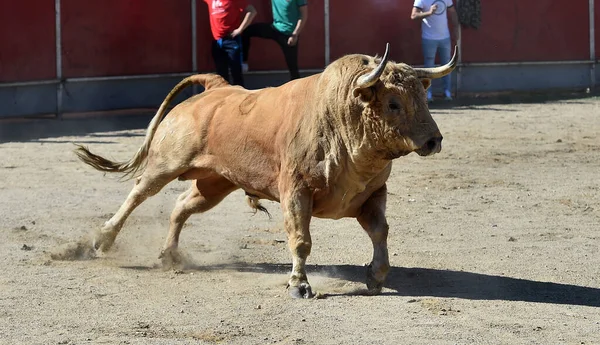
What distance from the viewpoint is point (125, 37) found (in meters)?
16.9

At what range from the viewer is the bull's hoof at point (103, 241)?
8578 millimetres

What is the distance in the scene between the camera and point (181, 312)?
6.79 metres

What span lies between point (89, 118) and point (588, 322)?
10994mm

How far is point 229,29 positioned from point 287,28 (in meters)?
1.06

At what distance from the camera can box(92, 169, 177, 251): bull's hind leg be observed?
859cm

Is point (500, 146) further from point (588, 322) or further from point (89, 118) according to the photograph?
point (588, 322)

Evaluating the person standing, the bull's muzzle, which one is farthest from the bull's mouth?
the person standing

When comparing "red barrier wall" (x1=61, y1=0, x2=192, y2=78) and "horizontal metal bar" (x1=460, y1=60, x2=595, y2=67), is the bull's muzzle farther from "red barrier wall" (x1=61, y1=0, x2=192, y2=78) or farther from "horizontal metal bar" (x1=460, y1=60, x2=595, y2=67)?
"horizontal metal bar" (x1=460, y1=60, x2=595, y2=67)

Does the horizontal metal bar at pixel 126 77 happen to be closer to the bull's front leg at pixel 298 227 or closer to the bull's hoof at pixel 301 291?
the bull's front leg at pixel 298 227

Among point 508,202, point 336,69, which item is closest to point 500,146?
point 508,202

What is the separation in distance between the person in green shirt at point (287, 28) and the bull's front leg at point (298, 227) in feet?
31.7

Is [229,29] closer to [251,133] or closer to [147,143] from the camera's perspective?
[147,143]

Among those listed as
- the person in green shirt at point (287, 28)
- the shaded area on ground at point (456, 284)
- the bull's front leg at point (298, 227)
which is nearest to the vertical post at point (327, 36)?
the person in green shirt at point (287, 28)

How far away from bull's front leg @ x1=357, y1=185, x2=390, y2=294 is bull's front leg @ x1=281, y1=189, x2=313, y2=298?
0.44 meters
